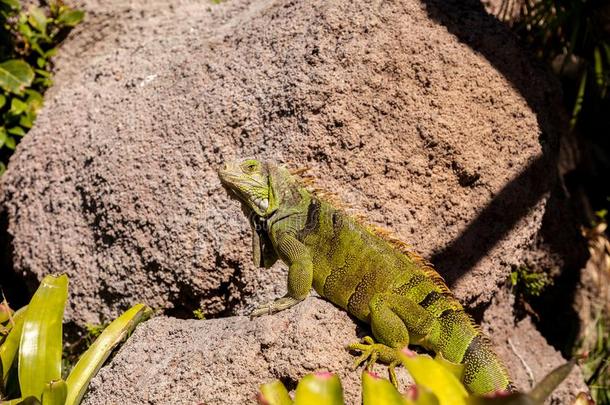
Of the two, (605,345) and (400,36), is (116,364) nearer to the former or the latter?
(400,36)

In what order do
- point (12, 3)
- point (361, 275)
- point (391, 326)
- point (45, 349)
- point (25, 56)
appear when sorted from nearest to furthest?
point (391, 326), point (361, 275), point (45, 349), point (12, 3), point (25, 56)

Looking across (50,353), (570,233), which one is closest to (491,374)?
(50,353)

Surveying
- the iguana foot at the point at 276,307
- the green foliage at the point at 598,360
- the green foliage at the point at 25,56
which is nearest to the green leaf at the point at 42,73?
the green foliage at the point at 25,56

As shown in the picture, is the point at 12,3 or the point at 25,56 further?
the point at 25,56

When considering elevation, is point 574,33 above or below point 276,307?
above

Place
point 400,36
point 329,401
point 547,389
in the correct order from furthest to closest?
1. point 400,36
2. point 329,401
3. point 547,389

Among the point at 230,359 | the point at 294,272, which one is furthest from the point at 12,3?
the point at 230,359

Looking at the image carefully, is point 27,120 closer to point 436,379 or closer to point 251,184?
point 251,184
